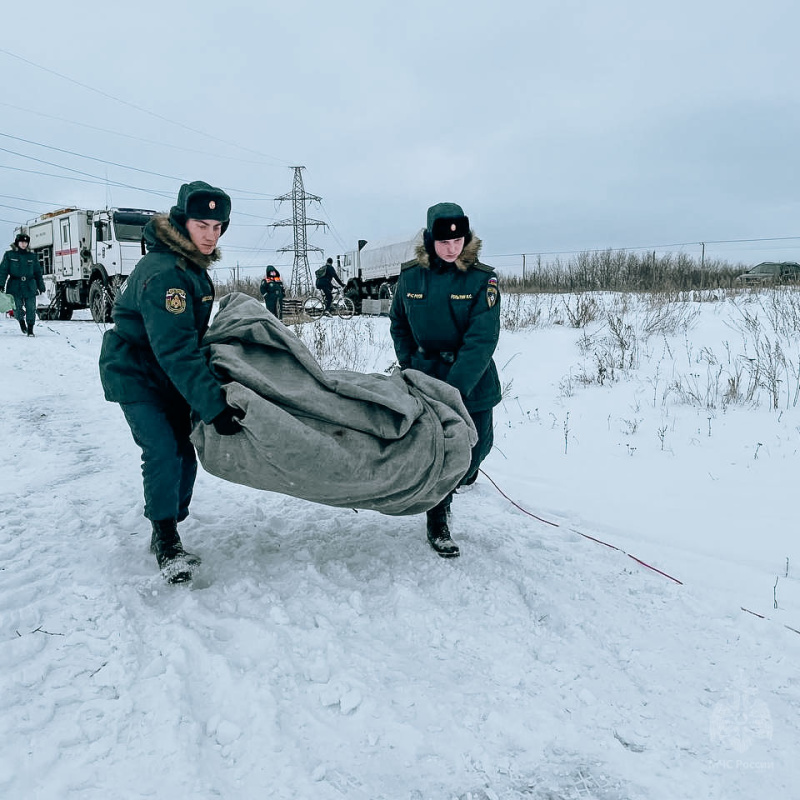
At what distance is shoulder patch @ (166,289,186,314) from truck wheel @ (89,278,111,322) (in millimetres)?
14443

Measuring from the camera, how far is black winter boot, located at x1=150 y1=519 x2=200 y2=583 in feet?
9.20

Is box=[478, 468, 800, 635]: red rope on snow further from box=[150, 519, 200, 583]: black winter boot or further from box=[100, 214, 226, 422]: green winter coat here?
box=[100, 214, 226, 422]: green winter coat

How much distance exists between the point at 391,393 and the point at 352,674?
1169 millimetres

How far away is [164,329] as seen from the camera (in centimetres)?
263

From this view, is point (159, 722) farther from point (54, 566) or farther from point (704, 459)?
point (704, 459)

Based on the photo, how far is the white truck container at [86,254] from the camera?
51.4 feet

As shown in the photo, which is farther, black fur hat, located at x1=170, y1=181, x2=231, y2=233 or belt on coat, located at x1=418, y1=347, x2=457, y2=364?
belt on coat, located at x1=418, y1=347, x2=457, y2=364

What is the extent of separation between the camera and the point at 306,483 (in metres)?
2.61

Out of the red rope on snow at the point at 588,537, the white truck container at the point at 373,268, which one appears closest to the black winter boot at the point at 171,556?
the red rope on snow at the point at 588,537

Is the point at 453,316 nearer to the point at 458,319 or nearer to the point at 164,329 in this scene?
the point at 458,319

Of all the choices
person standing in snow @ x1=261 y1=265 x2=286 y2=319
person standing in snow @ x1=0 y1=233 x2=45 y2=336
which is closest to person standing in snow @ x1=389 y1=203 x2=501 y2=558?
person standing in snow @ x1=0 y1=233 x2=45 y2=336

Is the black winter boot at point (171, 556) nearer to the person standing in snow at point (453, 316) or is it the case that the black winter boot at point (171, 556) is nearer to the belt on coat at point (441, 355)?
the person standing in snow at point (453, 316)

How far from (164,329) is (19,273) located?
39.0 ft

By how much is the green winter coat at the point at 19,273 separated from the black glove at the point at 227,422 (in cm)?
1186
